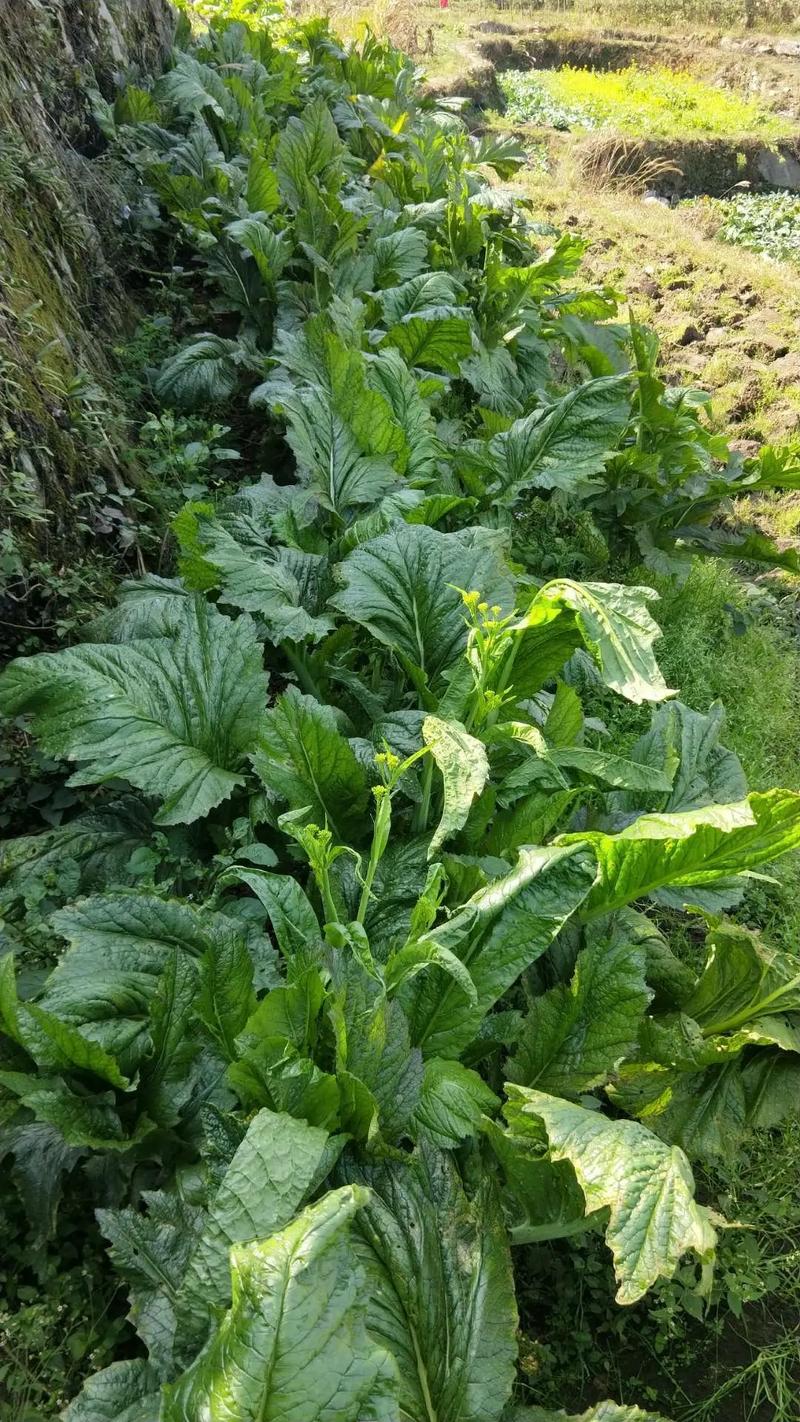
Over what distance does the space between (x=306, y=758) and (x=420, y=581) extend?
59cm

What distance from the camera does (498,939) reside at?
1885mm

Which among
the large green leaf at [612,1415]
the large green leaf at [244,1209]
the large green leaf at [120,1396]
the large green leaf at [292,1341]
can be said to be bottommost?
the large green leaf at [612,1415]

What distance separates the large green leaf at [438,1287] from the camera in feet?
4.98

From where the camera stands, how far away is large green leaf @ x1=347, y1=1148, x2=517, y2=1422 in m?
1.52

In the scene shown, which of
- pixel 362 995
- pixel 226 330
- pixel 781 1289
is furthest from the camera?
pixel 226 330

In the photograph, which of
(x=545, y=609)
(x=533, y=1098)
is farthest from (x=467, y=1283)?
(x=545, y=609)

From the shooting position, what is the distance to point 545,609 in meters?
2.09

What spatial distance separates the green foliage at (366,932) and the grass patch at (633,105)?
10.4m

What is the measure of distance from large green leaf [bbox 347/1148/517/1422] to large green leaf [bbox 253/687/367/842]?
2.58 ft

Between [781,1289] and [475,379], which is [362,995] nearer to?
[781,1289]

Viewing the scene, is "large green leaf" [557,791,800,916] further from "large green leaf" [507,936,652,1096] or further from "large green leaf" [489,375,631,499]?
"large green leaf" [489,375,631,499]

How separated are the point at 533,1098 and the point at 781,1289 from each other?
95cm

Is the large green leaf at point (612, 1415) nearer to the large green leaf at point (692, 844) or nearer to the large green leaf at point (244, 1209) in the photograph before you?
the large green leaf at point (244, 1209)

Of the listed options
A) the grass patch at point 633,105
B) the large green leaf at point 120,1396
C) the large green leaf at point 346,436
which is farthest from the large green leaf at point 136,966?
the grass patch at point 633,105
